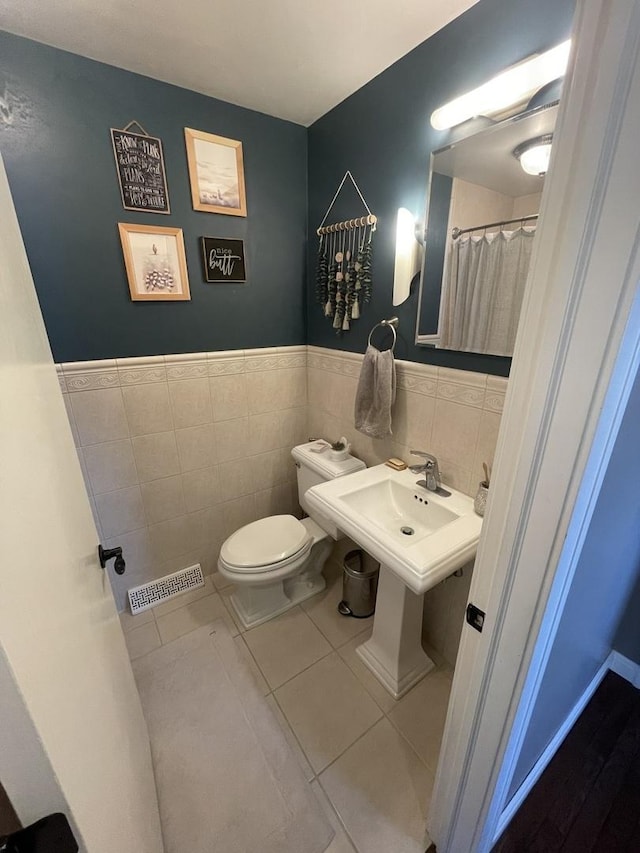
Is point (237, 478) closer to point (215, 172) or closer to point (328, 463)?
point (328, 463)

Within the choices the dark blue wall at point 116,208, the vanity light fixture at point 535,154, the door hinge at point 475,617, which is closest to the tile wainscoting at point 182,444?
the dark blue wall at point 116,208

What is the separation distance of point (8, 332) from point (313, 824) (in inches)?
59.4

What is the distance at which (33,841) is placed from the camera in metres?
0.35

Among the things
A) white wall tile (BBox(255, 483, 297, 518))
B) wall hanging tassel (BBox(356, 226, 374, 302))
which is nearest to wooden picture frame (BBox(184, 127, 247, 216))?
wall hanging tassel (BBox(356, 226, 374, 302))

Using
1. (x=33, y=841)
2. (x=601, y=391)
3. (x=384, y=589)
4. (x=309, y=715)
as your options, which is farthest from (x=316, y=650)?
(x=601, y=391)

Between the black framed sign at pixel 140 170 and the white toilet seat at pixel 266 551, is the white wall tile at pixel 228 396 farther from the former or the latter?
the black framed sign at pixel 140 170

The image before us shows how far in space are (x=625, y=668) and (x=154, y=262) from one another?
2632 mm

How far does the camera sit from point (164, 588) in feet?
6.10


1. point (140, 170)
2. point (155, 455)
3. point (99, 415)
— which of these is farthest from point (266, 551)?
point (140, 170)

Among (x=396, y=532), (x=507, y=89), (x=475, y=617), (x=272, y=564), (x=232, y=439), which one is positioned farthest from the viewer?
(x=232, y=439)

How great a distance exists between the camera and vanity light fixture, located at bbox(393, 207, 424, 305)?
129 centimetres

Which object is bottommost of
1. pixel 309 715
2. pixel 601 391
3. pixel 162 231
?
pixel 309 715

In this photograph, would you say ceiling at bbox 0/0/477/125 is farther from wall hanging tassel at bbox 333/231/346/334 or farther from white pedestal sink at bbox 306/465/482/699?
white pedestal sink at bbox 306/465/482/699

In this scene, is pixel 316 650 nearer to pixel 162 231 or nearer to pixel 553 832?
pixel 553 832
